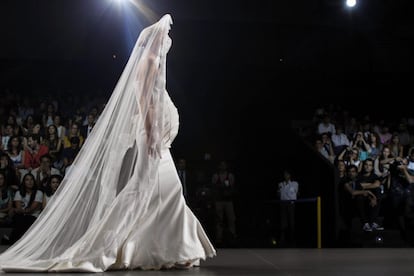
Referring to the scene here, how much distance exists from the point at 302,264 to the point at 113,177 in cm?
171

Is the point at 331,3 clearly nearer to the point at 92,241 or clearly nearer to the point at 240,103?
the point at 240,103

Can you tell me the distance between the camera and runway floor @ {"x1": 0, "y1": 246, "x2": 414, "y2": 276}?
13.8 ft

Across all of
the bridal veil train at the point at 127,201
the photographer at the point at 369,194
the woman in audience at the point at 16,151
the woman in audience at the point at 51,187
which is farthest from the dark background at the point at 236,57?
the bridal veil train at the point at 127,201

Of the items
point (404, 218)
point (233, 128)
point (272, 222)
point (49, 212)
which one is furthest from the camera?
point (233, 128)

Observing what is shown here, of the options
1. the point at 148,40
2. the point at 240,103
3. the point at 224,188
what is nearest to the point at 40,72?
the point at 240,103

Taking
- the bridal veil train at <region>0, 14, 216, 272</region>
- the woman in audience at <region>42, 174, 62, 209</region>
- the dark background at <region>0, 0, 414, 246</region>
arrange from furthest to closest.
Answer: the dark background at <region>0, 0, 414, 246</region> → the woman in audience at <region>42, 174, 62, 209</region> → the bridal veil train at <region>0, 14, 216, 272</region>

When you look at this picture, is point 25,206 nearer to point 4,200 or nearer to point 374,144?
point 4,200

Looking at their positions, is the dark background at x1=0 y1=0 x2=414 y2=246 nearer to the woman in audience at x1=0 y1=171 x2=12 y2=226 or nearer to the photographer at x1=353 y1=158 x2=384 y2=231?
the photographer at x1=353 y1=158 x2=384 y2=231

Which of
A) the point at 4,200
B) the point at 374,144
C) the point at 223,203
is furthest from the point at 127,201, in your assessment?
the point at 374,144

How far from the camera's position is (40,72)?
11492 millimetres

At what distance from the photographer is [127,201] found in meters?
4.12

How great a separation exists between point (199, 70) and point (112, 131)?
759 cm

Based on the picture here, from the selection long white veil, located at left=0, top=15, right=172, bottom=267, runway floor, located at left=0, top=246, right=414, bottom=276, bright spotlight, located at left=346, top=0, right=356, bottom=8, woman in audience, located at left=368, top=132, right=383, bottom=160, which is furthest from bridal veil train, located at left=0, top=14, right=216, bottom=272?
bright spotlight, located at left=346, top=0, right=356, bottom=8

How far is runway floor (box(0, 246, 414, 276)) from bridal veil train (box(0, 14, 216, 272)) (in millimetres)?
150
